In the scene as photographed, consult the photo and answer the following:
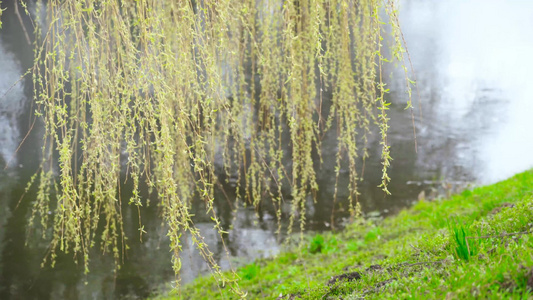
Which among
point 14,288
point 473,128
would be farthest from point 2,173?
point 473,128

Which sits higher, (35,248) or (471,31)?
(471,31)

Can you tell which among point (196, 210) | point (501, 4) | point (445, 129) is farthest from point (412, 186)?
point (501, 4)

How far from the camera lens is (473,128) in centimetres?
715

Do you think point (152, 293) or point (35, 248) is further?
point (35, 248)

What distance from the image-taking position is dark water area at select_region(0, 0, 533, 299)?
4184 millimetres

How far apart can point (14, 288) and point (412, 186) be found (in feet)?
15.9

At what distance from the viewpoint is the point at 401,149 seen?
21.6ft

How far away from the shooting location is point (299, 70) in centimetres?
207

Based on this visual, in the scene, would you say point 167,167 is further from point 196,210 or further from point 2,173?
point 2,173

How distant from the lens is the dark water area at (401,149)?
4.18m

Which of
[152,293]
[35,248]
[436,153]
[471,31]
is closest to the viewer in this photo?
[152,293]

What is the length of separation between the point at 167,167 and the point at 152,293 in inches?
118

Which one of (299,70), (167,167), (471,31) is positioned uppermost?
(471,31)

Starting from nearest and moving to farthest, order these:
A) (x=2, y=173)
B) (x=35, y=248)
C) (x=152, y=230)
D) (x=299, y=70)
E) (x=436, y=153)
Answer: (x=299, y=70) → (x=35, y=248) → (x=152, y=230) → (x=2, y=173) → (x=436, y=153)
